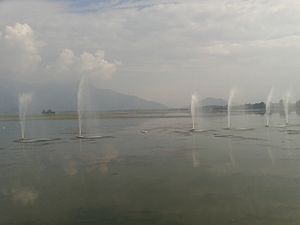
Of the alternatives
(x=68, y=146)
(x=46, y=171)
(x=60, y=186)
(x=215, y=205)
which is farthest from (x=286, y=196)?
(x=68, y=146)

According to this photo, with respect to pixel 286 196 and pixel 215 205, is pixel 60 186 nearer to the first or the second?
pixel 215 205

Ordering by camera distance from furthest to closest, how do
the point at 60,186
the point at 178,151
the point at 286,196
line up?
the point at 178,151, the point at 60,186, the point at 286,196

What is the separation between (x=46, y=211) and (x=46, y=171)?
7047mm

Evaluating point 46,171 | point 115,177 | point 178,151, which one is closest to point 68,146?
point 178,151

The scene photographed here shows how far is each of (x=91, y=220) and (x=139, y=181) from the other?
15.5ft

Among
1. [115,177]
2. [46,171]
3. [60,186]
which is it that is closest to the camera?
[60,186]

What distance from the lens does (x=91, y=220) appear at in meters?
10.4

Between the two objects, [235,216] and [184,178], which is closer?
[235,216]

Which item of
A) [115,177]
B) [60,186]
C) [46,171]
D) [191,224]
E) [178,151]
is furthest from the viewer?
[178,151]

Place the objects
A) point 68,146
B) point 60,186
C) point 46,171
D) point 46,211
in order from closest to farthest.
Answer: point 46,211 → point 60,186 → point 46,171 → point 68,146

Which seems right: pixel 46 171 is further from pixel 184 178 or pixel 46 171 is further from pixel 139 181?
pixel 184 178

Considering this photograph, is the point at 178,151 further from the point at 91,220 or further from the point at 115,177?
the point at 91,220

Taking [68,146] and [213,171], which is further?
[68,146]

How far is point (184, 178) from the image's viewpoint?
15.5 metres
